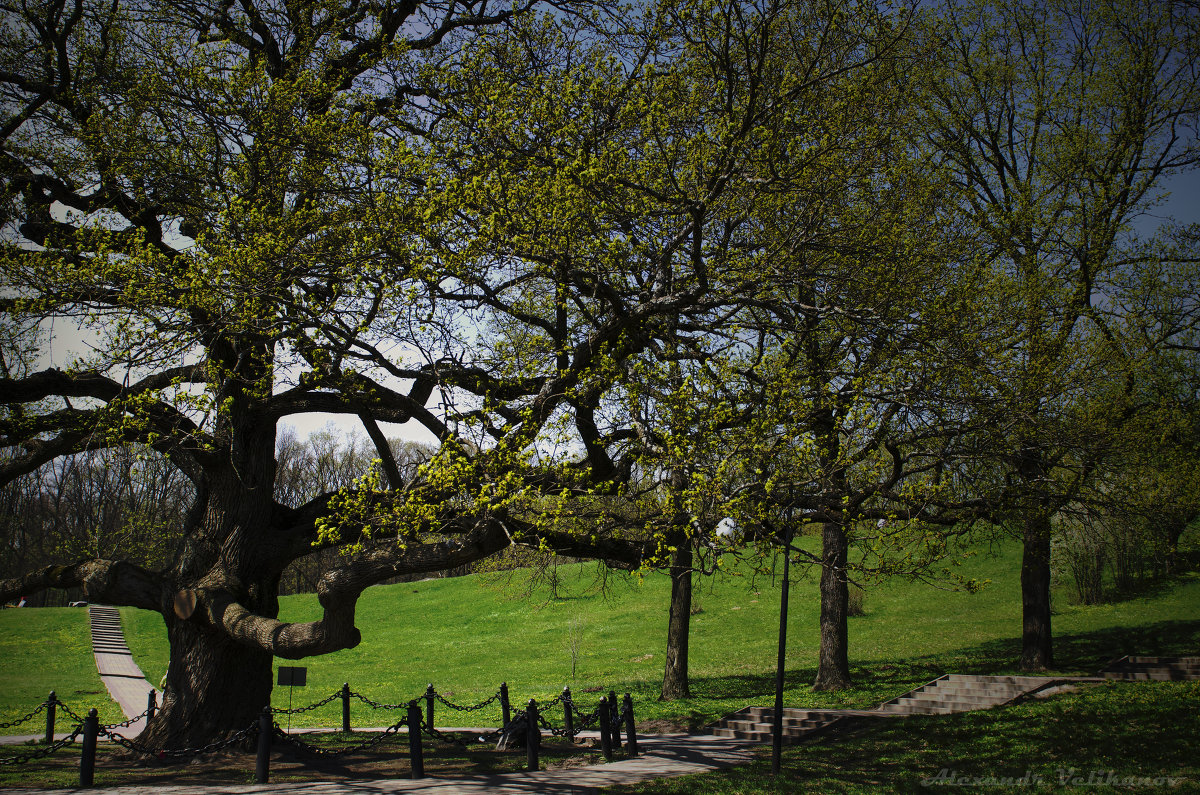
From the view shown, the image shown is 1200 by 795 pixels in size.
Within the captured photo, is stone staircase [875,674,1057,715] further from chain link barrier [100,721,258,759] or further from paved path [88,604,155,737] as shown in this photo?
paved path [88,604,155,737]

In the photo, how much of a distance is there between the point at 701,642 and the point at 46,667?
2659cm

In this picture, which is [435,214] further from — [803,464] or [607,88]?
[803,464]

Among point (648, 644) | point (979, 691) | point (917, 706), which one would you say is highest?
point (979, 691)

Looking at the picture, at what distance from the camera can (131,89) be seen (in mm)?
11172

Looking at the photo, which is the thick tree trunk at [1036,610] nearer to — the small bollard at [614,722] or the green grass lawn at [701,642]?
the green grass lawn at [701,642]

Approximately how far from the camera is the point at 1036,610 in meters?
18.0

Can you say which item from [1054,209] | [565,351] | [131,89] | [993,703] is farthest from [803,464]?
[1054,209]

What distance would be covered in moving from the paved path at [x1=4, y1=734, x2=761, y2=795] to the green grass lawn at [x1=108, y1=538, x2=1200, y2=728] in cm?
434

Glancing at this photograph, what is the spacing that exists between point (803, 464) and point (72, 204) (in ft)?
41.1

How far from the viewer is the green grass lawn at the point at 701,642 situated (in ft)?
65.3

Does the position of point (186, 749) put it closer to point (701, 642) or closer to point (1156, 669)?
point (1156, 669)

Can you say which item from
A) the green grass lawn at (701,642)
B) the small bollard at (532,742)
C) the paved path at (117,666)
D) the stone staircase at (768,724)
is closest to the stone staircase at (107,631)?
the paved path at (117,666)

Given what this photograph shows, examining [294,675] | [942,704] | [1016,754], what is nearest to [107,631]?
[294,675]

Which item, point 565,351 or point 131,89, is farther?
point 131,89
